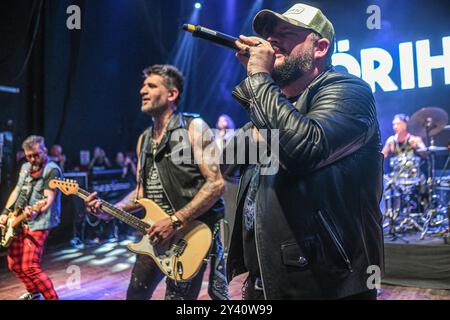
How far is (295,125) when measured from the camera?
44.3 inches

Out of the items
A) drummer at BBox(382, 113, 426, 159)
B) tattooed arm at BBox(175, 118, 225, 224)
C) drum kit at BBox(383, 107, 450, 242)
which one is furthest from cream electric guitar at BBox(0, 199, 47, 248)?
drummer at BBox(382, 113, 426, 159)

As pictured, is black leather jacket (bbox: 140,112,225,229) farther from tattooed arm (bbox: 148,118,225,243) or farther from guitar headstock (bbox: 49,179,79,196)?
guitar headstock (bbox: 49,179,79,196)

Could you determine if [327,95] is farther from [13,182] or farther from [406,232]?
[13,182]

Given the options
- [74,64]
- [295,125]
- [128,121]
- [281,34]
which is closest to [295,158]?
[295,125]

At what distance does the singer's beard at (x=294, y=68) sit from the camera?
137 centimetres

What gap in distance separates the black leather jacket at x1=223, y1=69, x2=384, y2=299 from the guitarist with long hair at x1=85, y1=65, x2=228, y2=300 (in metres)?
1.37

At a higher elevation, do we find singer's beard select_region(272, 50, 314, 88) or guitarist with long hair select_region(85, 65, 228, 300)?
singer's beard select_region(272, 50, 314, 88)

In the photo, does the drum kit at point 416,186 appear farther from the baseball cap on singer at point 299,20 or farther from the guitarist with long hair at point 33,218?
the baseball cap on singer at point 299,20

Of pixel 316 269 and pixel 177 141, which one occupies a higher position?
pixel 177 141

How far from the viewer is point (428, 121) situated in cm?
671

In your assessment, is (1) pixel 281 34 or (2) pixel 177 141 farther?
(2) pixel 177 141

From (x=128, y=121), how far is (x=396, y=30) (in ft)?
23.1

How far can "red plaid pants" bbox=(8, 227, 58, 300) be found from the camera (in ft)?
12.9

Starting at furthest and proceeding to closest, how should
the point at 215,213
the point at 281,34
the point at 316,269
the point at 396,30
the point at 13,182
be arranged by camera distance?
Answer: the point at 396,30, the point at 13,182, the point at 215,213, the point at 281,34, the point at 316,269
